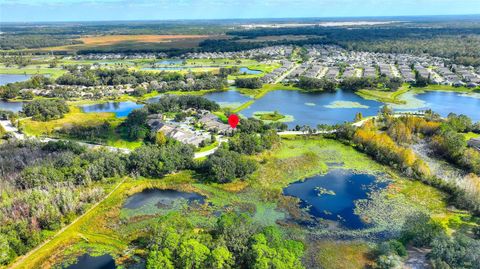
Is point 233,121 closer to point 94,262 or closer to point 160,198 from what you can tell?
point 160,198

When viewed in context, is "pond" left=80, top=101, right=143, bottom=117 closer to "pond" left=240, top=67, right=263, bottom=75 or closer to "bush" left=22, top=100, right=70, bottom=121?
"bush" left=22, top=100, right=70, bottom=121

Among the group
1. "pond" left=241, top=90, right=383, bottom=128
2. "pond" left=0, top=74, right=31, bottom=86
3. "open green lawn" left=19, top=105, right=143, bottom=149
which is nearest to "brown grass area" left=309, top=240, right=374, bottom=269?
"open green lawn" left=19, top=105, right=143, bottom=149

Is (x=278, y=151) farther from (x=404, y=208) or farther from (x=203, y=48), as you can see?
(x=203, y=48)

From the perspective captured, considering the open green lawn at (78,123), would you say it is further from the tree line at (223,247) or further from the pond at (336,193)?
the tree line at (223,247)

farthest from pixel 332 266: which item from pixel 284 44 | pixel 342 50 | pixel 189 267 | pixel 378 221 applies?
pixel 284 44

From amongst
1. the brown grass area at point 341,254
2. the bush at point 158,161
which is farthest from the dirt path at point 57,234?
the brown grass area at point 341,254

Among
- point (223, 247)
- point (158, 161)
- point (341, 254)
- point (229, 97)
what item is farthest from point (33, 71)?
point (341, 254)
